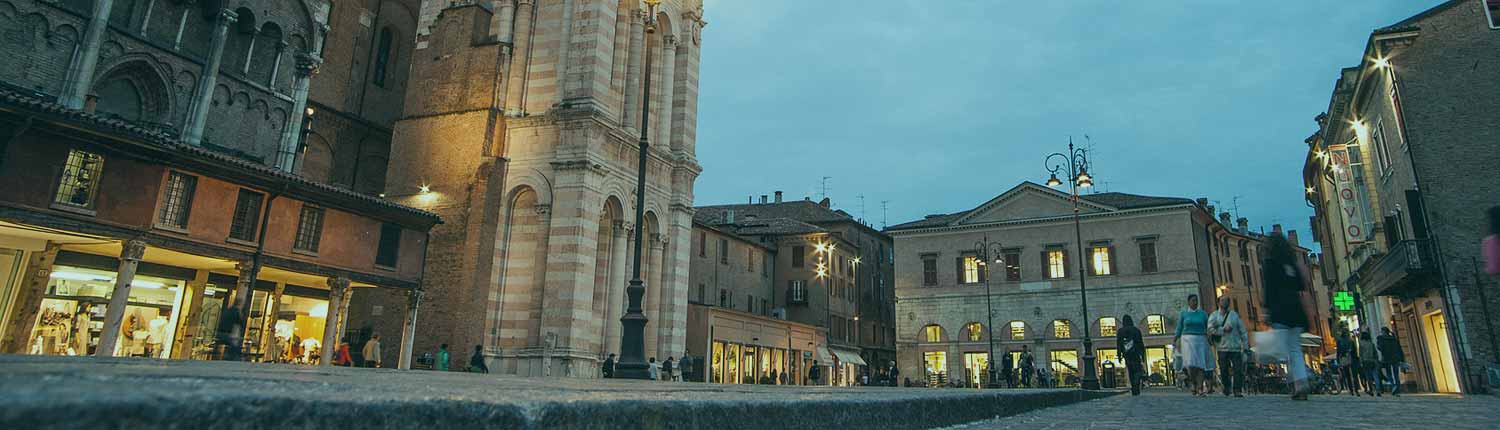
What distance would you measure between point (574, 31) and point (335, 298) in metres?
10.6

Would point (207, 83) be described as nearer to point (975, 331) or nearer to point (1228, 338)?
point (1228, 338)

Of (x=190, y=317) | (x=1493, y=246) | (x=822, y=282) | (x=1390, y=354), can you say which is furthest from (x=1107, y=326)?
(x=190, y=317)

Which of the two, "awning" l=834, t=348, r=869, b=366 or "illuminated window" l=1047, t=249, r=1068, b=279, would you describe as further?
"awning" l=834, t=348, r=869, b=366

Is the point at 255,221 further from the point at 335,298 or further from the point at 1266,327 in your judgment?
the point at 1266,327

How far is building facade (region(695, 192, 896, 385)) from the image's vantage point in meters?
49.4

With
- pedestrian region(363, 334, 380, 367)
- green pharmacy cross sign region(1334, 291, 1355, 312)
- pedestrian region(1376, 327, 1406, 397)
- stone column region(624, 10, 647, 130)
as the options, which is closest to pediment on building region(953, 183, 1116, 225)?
green pharmacy cross sign region(1334, 291, 1355, 312)

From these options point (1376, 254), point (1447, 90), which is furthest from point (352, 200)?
point (1376, 254)

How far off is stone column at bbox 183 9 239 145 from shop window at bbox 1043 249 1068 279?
41.0 meters

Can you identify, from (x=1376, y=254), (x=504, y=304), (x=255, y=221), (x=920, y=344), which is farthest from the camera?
(x=920, y=344)

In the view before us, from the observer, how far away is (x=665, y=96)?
29.0 m

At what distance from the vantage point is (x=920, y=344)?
161ft

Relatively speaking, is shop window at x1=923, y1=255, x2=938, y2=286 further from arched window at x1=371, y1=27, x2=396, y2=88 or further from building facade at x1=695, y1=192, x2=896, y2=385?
arched window at x1=371, y1=27, x2=396, y2=88

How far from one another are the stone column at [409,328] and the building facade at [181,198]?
0.09m

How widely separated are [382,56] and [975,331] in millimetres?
34524
